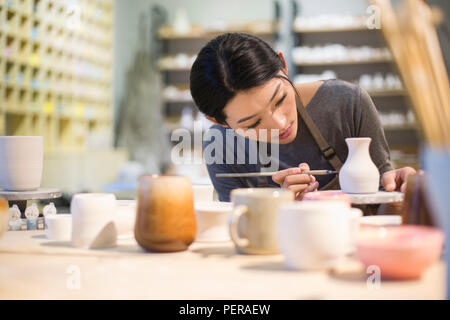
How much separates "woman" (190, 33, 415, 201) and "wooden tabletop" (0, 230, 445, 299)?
66cm

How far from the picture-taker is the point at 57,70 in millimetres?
5570

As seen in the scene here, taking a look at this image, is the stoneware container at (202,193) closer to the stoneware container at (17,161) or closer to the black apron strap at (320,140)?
the stoneware container at (17,161)

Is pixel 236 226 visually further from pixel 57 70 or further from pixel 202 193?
pixel 57 70

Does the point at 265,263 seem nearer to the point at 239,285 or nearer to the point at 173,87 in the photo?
the point at 239,285

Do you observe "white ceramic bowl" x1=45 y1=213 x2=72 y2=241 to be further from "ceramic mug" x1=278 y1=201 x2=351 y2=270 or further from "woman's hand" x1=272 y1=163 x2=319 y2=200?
"woman's hand" x1=272 y1=163 x2=319 y2=200

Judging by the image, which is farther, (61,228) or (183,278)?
(61,228)

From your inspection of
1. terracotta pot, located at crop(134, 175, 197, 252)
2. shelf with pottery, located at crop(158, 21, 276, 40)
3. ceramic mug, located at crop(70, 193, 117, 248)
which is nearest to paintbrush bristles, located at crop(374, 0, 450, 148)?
terracotta pot, located at crop(134, 175, 197, 252)

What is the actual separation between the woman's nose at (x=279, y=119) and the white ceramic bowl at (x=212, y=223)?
74 cm

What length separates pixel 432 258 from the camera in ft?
2.53

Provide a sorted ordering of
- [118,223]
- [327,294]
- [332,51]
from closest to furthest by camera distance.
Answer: [327,294] → [118,223] → [332,51]

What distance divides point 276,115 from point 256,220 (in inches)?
36.8

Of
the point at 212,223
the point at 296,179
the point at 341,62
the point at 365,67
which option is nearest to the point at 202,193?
the point at 212,223

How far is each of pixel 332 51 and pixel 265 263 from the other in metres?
5.47

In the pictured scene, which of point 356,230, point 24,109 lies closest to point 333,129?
point 356,230
